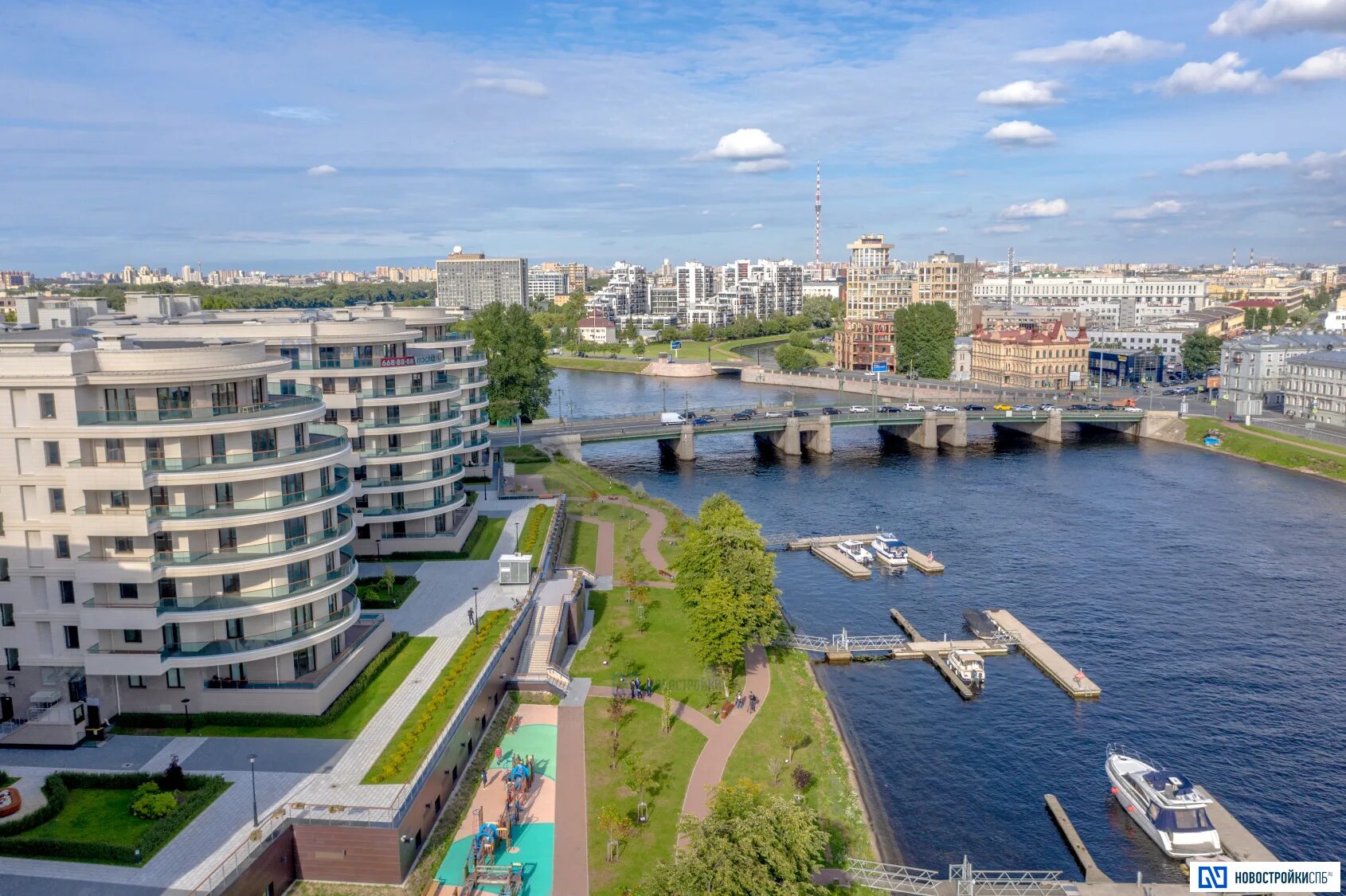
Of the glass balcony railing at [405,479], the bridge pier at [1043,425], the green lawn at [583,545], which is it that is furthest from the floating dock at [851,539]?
the bridge pier at [1043,425]

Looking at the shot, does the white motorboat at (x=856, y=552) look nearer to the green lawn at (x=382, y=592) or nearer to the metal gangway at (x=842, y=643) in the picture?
the metal gangway at (x=842, y=643)

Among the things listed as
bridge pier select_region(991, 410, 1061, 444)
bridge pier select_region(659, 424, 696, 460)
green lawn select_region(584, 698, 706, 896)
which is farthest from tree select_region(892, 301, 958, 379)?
green lawn select_region(584, 698, 706, 896)

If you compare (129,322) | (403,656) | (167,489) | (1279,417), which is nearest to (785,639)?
(403,656)

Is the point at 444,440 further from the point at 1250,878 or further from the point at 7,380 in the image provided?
the point at 1250,878

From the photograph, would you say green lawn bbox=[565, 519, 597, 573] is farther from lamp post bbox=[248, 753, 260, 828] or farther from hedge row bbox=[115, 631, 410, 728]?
lamp post bbox=[248, 753, 260, 828]

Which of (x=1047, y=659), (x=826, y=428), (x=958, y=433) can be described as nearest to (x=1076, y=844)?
(x=1047, y=659)
